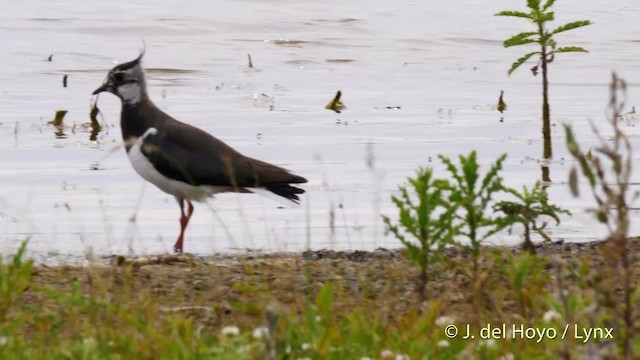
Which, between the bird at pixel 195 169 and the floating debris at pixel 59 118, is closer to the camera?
the bird at pixel 195 169

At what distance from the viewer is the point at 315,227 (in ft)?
28.7

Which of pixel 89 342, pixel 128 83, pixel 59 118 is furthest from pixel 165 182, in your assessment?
pixel 89 342

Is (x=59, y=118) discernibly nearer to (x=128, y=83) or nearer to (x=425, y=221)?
(x=128, y=83)

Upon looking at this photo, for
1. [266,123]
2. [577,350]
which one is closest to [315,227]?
[266,123]

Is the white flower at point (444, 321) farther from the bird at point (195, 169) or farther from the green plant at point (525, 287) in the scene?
the bird at point (195, 169)

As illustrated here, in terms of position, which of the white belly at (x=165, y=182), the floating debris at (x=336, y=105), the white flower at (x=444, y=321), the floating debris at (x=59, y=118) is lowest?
the white flower at (x=444, y=321)

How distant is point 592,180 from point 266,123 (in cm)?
857

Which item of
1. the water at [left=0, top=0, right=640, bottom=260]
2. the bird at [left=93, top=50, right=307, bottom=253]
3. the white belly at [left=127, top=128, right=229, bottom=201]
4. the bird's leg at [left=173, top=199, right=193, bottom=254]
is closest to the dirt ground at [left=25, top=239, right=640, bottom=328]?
the water at [left=0, top=0, right=640, bottom=260]

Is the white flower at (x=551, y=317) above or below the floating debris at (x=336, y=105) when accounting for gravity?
below

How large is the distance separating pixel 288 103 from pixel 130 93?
4046 millimetres

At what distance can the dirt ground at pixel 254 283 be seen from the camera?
542cm

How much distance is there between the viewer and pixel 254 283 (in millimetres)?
6117

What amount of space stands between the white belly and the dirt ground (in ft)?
4.87

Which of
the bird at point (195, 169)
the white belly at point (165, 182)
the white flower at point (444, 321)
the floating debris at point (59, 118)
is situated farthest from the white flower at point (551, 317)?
the floating debris at point (59, 118)
